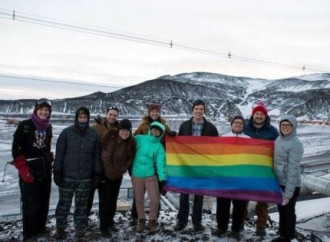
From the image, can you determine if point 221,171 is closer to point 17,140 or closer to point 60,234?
point 60,234

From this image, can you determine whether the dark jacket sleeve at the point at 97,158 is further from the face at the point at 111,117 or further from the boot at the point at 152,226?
the boot at the point at 152,226

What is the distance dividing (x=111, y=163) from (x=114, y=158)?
0.08 metres

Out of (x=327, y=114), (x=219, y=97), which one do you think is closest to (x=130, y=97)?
(x=219, y=97)

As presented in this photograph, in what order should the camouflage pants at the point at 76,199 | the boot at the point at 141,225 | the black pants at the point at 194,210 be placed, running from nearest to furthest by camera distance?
the camouflage pants at the point at 76,199 < the boot at the point at 141,225 < the black pants at the point at 194,210

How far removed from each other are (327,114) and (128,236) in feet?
448

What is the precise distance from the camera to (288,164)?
188 inches

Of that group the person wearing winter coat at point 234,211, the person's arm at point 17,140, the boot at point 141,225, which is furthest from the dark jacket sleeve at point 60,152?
the person wearing winter coat at point 234,211

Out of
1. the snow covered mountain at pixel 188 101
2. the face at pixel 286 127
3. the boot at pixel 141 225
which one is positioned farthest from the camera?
the snow covered mountain at pixel 188 101

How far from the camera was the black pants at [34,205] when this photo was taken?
4789 millimetres

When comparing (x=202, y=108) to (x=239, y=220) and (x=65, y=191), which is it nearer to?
(x=239, y=220)

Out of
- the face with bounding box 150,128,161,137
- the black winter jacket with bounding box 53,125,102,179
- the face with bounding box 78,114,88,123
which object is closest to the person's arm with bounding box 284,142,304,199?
the face with bounding box 150,128,161,137

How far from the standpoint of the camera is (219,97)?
171 m

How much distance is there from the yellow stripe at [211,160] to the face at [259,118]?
491 mm

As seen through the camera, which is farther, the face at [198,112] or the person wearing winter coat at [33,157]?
the face at [198,112]
